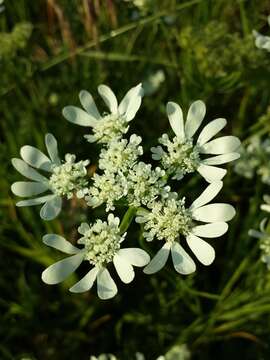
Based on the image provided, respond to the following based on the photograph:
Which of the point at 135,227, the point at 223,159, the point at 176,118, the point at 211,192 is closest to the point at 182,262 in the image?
the point at 211,192

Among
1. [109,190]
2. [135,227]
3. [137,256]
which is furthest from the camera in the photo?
[135,227]

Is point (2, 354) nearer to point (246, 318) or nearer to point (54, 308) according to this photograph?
point (54, 308)

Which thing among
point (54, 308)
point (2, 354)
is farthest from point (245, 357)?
point (2, 354)

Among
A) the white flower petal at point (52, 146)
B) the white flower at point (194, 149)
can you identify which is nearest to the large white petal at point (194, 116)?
the white flower at point (194, 149)

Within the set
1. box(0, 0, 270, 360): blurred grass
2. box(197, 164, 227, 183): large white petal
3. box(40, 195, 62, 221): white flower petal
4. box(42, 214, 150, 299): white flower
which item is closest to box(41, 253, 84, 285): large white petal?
box(42, 214, 150, 299): white flower

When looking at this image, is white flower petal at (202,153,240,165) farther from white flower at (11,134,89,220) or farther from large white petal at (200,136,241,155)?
white flower at (11,134,89,220)

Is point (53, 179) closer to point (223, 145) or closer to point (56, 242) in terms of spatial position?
point (56, 242)
